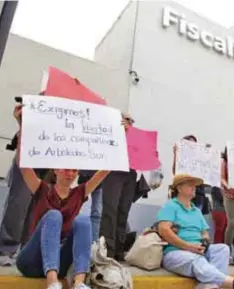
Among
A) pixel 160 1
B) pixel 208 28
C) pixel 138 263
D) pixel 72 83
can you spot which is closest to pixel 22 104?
pixel 72 83

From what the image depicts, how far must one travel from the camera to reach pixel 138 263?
2307mm

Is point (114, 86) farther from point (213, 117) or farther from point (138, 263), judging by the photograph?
point (138, 263)

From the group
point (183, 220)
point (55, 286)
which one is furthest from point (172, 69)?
point (55, 286)

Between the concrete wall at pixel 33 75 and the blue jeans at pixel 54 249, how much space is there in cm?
189

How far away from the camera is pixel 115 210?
2434 mm

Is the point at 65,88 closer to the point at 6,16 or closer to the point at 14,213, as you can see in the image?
the point at 14,213

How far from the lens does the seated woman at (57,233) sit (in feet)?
5.45

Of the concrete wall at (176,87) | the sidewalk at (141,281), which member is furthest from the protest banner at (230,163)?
the concrete wall at (176,87)

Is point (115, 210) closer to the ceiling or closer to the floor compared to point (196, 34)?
closer to the floor

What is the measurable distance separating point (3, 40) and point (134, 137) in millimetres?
1471

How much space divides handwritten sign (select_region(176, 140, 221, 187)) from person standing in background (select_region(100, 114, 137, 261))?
1.16ft

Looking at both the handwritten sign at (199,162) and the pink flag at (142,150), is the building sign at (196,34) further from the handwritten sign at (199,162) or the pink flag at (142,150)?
the pink flag at (142,150)

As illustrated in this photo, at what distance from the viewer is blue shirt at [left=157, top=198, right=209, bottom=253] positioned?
2.35 metres

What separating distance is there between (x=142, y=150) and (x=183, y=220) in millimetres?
496
